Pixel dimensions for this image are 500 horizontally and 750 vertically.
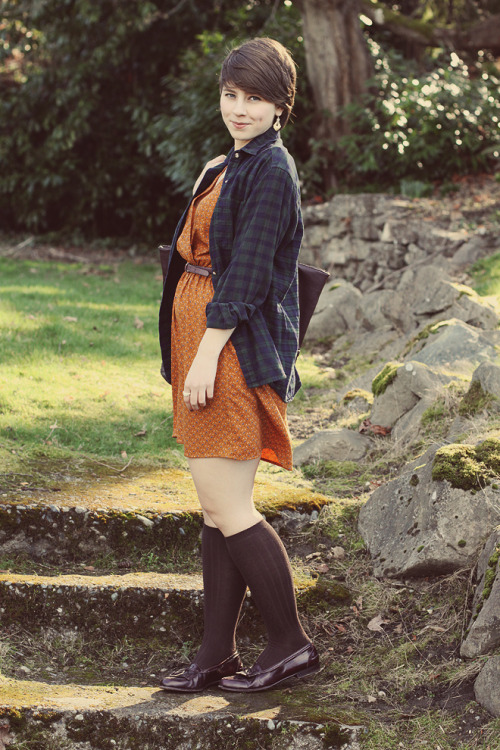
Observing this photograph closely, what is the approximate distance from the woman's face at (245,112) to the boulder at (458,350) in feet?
8.61

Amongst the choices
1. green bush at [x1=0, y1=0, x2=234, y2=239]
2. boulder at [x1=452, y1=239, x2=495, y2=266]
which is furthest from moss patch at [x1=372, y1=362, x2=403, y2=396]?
green bush at [x1=0, y1=0, x2=234, y2=239]

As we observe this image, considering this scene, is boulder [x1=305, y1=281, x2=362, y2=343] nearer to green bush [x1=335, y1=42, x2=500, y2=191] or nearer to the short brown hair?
green bush [x1=335, y1=42, x2=500, y2=191]

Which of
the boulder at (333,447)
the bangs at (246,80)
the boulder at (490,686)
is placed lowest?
the boulder at (490,686)

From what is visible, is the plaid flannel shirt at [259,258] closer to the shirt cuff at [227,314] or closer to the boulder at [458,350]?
the shirt cuff at [227,314]

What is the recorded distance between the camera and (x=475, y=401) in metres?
4.05

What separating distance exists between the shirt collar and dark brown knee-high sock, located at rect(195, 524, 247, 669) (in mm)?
1214

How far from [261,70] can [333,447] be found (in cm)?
257

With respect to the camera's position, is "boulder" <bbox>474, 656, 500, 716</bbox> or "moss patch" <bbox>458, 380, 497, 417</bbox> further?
"moss patch" <bbox>458, 380, 497, 417</bbox>

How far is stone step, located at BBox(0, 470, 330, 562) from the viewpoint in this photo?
3.34 meters

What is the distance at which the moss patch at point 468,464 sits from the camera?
3.12 metres

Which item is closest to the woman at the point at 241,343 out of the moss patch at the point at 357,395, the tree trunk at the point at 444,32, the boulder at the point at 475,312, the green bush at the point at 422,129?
the moss patch at the point at 357,395

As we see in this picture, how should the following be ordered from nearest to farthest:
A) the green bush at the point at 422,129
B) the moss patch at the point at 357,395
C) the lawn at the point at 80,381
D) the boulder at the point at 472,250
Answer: the lawn at the point at 80,381 < the moss patch at the point at 357,395 < the boulder at the point at 472,250 < the green bush at the point at 422,129

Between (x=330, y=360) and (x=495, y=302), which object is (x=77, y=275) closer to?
(x=330, y=360)

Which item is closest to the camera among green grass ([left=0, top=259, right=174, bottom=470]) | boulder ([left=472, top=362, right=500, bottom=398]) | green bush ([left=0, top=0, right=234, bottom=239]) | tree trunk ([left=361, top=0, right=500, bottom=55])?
boulder ([left=472, top=362, right=500, bottom=398])
